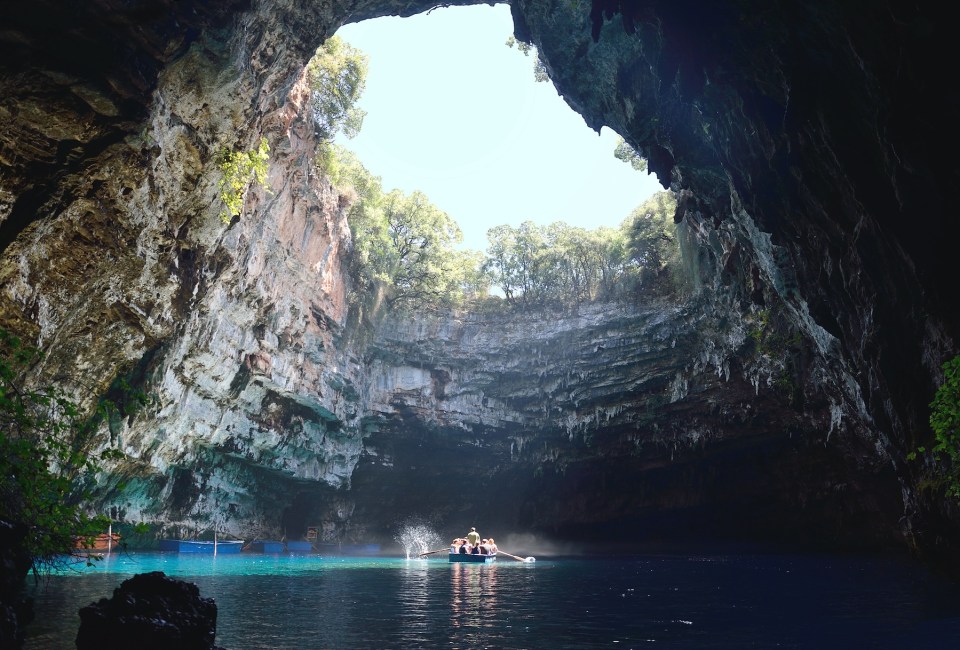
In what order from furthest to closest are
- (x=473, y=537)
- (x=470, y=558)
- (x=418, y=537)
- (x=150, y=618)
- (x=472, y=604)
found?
(x=418, y=537), (x=473, y=537), (x=470, y=558), (x=472, y=604), (x=150, y=618)

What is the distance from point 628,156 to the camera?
28.8 m

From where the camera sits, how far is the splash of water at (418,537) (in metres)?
38.4

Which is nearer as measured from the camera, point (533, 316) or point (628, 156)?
point (628, 156)

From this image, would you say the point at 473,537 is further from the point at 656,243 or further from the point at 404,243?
the point at 656,243

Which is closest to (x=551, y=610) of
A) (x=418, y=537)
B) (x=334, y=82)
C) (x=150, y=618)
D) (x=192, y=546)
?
(x=150, y=618)

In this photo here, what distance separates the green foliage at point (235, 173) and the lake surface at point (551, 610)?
10.5 metres

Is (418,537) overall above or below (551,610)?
below

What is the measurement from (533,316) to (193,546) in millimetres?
21407

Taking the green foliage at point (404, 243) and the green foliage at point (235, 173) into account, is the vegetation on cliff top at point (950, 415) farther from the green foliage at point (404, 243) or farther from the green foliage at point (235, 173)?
the green foliage at point (404, 243)

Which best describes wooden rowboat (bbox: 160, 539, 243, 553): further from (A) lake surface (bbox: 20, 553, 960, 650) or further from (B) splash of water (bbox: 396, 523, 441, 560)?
(B) splash of water (bbox: 396, 523, 441, 560)

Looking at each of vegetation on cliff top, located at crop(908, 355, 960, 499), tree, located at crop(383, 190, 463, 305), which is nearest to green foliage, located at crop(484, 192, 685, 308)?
tree, located at crop(383, 190, 463, 305)

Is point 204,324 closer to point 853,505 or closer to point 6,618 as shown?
point 6,618

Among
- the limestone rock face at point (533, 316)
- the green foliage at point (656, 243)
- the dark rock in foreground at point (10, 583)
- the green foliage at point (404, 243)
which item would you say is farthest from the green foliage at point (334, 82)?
the dark rock in foreground at point (10, 583)

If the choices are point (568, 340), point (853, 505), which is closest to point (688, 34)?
point (568, 340)
